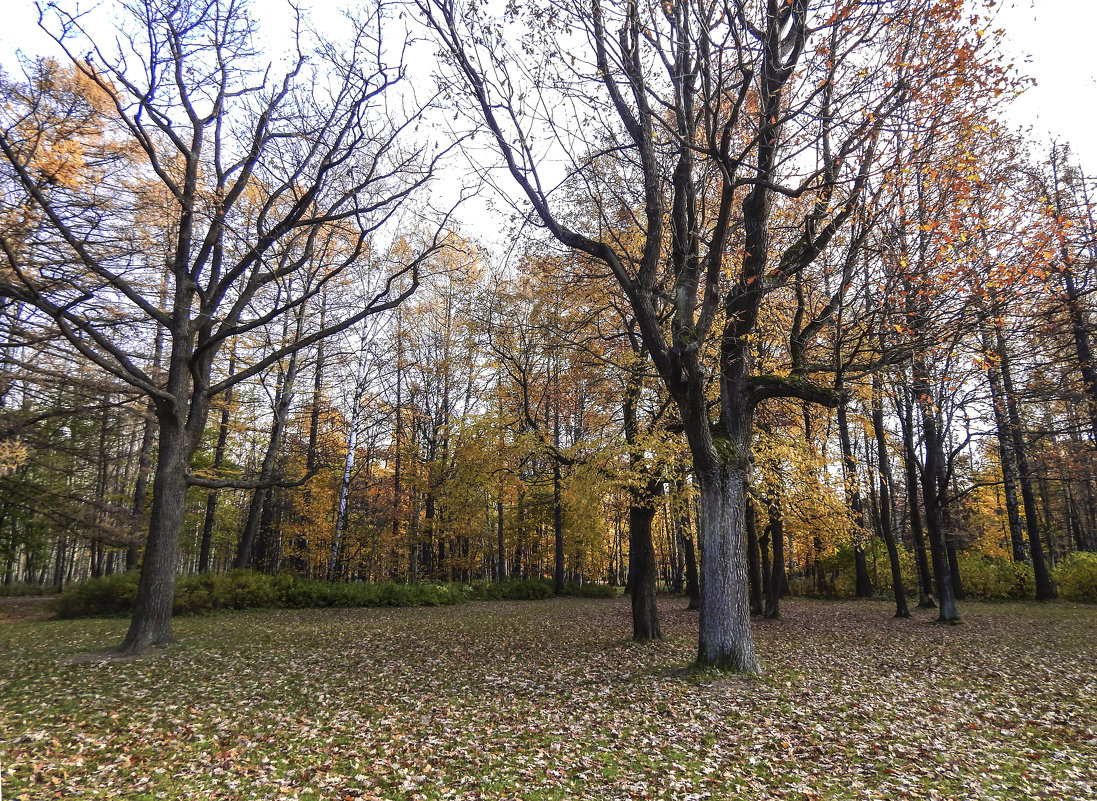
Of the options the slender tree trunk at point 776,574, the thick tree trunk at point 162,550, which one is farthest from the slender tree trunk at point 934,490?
the thick tree trunk at point 162,550

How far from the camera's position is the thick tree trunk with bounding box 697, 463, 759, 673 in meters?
7.38

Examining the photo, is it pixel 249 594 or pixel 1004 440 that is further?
pixel 1004 440

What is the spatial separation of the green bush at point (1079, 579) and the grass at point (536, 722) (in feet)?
40.0

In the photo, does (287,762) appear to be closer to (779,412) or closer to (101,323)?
(101,323)

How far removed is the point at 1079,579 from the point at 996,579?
114 inches

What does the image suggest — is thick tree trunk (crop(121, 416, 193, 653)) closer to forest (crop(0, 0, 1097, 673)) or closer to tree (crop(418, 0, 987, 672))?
forest (crop(0, 0, 1097, 673))

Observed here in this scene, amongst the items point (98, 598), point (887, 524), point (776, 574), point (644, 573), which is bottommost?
point (98, 598)

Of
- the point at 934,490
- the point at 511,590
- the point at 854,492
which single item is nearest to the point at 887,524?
the point at 934,490

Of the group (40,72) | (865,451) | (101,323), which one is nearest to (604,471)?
(101,323)

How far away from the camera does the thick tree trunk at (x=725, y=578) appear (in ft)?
24.2

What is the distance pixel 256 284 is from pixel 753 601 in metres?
16.3

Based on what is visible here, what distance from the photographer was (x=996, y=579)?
69.9 ft

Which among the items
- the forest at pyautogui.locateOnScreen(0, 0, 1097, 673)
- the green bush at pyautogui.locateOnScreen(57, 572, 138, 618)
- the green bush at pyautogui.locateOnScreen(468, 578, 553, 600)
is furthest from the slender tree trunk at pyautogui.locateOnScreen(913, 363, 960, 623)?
the green bush at pyautogui.locateOnScreen(57, 572, 138, 618)

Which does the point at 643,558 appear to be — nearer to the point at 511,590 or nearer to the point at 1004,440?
the point at 1004,440
